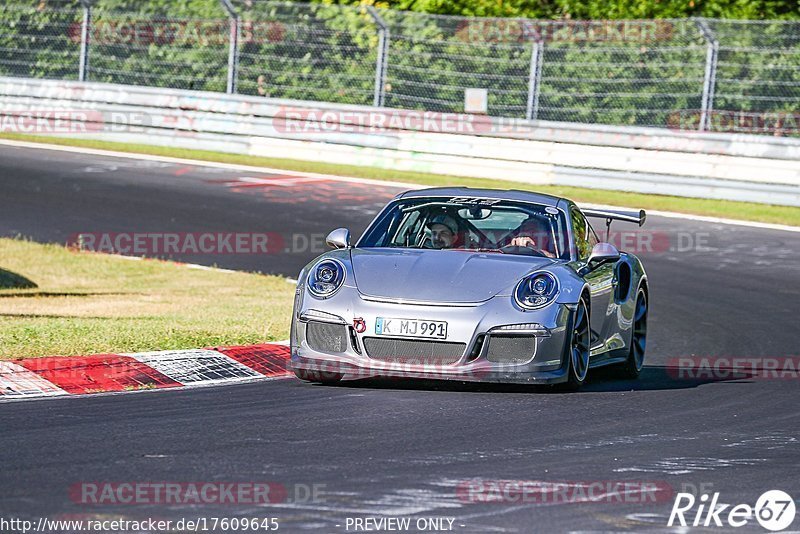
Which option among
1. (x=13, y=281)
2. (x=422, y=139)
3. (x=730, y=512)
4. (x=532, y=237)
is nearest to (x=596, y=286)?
(x=532, y=237)

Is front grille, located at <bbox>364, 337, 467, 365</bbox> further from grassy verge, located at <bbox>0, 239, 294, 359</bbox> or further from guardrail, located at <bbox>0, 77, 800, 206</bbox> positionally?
guardrail, located at <bbox>0, 77, 800, 206</bbox>

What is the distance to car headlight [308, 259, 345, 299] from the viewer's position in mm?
8102

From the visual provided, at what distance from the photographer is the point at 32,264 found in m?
14.7

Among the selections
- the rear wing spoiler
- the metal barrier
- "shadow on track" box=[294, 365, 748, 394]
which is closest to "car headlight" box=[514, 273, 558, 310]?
"shadow on track" box=[294, 365, 748, 394]

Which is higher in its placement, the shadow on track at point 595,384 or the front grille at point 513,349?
the front grille at point 513,349

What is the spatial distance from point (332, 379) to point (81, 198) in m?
10.7

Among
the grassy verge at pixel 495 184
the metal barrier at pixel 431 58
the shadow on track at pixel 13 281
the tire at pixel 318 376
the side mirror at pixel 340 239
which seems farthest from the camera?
the metal barrier at pixel 431 58

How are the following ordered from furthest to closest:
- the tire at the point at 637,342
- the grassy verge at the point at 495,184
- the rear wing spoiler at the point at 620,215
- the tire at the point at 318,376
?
the grassy verge at the point at 495,184
the rear wing spoiler at the point at 620,215
the tire at the point at 637,342
the tire at the point at 318,376

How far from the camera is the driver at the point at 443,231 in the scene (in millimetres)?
8961

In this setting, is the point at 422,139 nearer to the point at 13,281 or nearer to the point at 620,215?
the point at 13,281

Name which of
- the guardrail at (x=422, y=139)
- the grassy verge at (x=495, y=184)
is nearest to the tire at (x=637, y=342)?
the grassy verge at (x=495, y=184)

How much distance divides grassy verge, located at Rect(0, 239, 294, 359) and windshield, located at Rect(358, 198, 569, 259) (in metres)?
1.39

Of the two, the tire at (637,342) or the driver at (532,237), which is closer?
the driver at (532,237)

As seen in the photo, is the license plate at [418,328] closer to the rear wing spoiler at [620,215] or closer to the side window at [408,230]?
the side window at [408,230]
